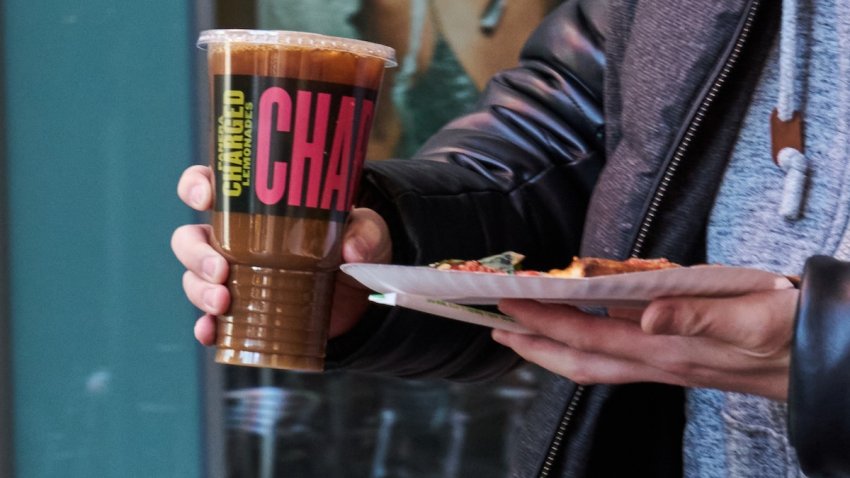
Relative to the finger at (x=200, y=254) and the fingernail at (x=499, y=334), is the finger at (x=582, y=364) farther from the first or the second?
the finger at (x=200, y=254)

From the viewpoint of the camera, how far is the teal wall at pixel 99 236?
2672mm

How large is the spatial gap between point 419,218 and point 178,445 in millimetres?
1725

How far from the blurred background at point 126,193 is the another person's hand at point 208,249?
157 centimetres

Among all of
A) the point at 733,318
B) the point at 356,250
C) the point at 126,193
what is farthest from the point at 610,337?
the point at 126,193

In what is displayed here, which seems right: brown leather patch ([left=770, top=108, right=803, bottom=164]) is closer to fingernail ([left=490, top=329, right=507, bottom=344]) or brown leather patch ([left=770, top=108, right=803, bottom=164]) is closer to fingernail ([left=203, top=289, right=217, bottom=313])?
fingernail ([left=490, top=329, right=507, bottom=344])

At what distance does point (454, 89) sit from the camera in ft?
9.07

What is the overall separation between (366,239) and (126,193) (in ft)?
5.72

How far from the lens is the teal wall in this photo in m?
2.67

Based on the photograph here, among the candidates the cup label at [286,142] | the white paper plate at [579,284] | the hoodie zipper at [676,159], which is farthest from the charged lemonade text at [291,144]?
the hoodie zipper at [676,159]

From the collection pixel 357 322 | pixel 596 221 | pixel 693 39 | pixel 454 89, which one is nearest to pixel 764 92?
pixel 693 39

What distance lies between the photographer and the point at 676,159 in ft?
3.80

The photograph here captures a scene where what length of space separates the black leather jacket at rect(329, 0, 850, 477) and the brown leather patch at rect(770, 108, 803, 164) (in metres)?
0.04

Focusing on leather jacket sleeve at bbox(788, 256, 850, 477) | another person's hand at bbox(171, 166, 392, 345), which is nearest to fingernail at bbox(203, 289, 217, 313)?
another person's hand at bbox(171, 166, 392, 345)

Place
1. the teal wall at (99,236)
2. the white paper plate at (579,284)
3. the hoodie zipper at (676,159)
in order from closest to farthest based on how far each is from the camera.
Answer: the white paper plate at (579,284), the hoodie zipper at (676,159), the teal wall at (99,236)
